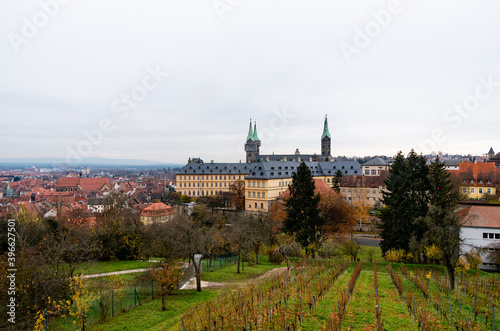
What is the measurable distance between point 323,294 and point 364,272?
27.6ft

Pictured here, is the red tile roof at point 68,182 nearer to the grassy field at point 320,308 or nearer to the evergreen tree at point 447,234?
the grassy field at point 320,308

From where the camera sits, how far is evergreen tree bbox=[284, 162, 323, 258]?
101 ft

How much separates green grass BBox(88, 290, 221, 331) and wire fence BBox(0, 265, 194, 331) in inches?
19.3

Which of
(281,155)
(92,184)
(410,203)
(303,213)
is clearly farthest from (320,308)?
(92,184)

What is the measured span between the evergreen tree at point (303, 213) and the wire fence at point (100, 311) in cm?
1616

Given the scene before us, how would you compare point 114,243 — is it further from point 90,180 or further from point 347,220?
point 90,180

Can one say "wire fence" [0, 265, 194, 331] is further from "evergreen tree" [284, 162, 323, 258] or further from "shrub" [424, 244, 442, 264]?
"shrub" [424, 244, 442, 264]

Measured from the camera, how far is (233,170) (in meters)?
89.3

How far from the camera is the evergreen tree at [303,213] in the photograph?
30844 mm

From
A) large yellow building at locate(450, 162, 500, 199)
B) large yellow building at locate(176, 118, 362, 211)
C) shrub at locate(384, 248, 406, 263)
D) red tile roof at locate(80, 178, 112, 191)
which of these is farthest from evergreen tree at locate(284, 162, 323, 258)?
red tile roof at locate(80, 178, 112, 191)

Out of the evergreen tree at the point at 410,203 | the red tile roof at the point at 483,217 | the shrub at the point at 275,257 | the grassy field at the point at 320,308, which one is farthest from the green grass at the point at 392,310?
the red tile roof at the point at 483,217

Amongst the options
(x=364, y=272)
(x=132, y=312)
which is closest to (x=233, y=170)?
(x=364, y=272)

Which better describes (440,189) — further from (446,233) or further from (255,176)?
(255,176)

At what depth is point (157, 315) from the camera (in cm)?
1482
